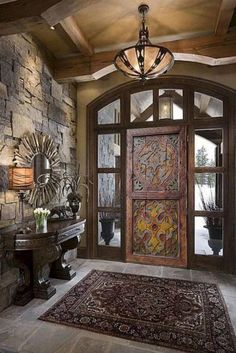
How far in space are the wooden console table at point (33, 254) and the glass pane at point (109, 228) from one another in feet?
4.03

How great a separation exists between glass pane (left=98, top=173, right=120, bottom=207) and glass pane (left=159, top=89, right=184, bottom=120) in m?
1.34

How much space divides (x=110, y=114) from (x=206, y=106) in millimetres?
1648

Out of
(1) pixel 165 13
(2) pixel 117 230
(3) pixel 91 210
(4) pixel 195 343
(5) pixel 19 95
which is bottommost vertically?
(4) pixel 195 343

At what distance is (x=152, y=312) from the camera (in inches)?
106

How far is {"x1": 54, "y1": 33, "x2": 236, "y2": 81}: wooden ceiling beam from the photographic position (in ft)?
10.9

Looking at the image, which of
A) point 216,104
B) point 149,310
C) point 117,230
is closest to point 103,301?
point 149,310

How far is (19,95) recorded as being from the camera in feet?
10.2

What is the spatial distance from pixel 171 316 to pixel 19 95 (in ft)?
10.3

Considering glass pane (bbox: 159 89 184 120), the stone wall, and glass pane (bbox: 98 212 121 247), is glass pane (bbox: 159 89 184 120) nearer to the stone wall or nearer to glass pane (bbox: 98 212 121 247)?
the stone wall

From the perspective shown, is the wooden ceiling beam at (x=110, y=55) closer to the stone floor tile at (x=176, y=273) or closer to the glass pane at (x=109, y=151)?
the glass pane at (x=109, y=151)

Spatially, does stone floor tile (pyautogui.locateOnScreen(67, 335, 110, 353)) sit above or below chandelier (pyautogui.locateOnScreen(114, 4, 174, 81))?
below

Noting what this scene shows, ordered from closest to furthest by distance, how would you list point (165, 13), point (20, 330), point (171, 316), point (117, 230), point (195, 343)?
point (195, 343) < point (20, 330) < point (171, 316) < point (165, 13) < point (117, 230)

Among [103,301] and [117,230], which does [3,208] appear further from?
[117,230]

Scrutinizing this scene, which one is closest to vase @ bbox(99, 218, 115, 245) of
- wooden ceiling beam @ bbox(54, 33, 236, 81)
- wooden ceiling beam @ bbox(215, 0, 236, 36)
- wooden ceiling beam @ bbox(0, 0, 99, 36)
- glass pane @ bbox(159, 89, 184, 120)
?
glass pane @ bbox(159, 89, 184, 120)
